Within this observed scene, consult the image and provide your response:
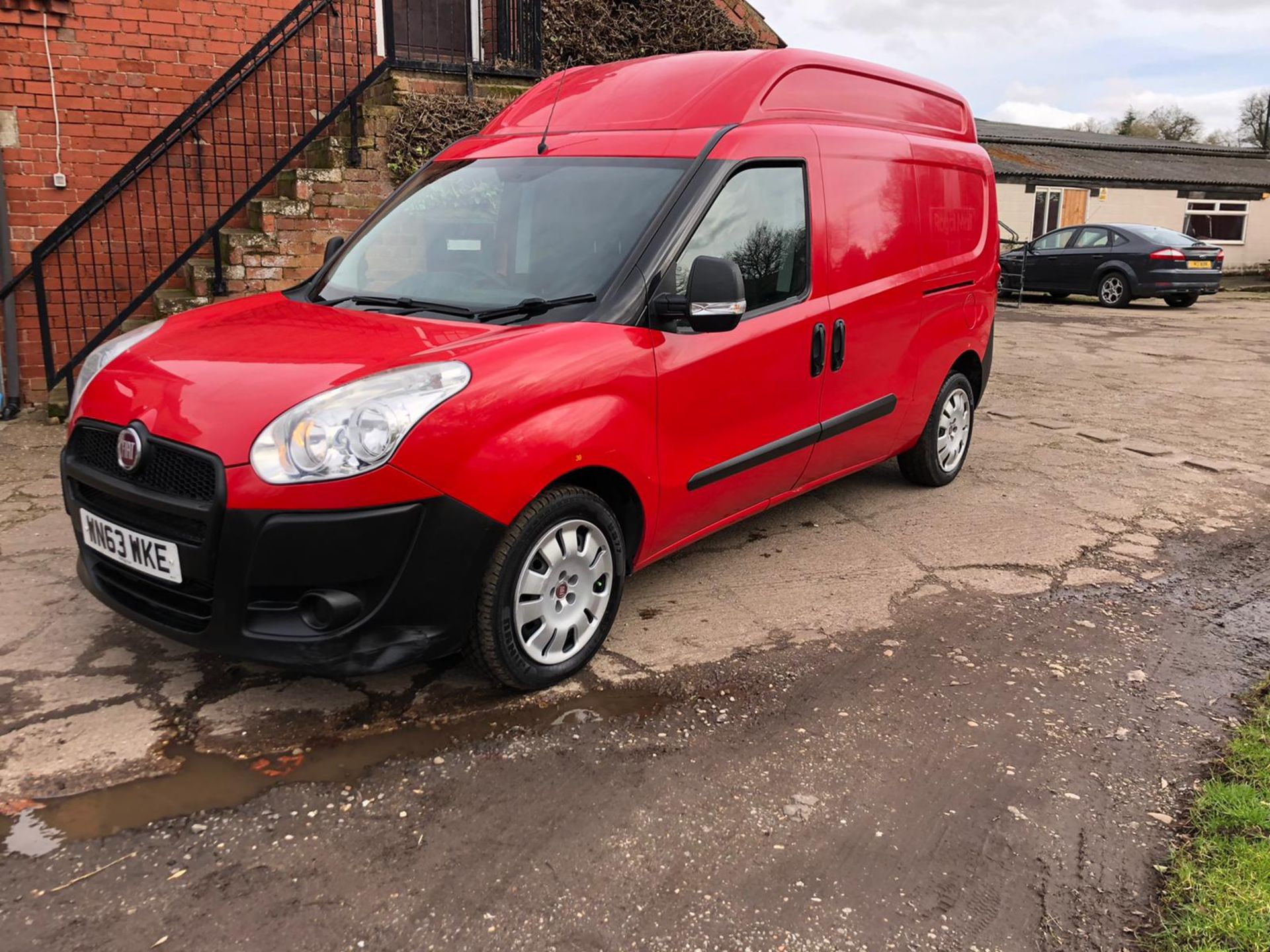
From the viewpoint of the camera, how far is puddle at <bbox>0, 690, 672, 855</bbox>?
8.61 ft

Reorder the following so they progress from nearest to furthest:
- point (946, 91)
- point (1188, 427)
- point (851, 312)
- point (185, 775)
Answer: point (185, 775), point (851, 312), point (946, 91), point (1188, 427)

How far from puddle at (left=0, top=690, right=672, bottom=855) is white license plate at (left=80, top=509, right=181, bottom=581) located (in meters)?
0.55

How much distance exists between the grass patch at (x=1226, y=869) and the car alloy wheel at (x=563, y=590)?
1868mm

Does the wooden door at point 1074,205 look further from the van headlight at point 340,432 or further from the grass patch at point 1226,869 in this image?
the van headlight at point 340,432

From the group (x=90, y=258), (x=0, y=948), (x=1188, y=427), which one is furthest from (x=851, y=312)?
(x=90, y=258)

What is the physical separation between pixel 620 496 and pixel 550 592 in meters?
0.47

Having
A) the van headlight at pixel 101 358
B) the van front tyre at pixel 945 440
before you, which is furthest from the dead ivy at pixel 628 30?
the van headlight at pixel 101 358

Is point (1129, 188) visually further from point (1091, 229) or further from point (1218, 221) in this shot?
point (1091, 229)

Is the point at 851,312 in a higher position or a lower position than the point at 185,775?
higher

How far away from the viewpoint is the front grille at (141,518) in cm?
286

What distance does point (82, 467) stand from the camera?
10.5ft

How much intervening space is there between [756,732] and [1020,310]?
1572 cm

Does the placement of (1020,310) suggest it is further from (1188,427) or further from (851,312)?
(851,312)

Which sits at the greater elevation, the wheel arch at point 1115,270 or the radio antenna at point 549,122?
the radio antenna at point 549,122
